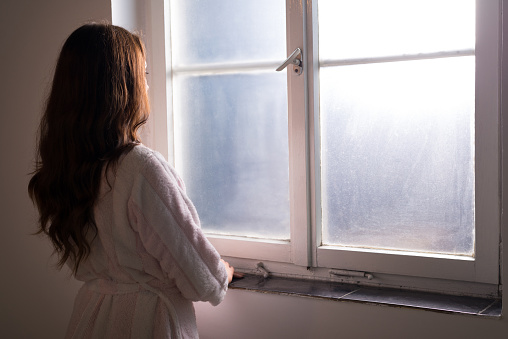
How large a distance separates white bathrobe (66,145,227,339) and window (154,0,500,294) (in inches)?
18.2

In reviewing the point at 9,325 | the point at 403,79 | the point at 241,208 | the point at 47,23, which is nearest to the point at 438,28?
the point at 403,79

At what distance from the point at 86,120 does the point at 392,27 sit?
844 mm

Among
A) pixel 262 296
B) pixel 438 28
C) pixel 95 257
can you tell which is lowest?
pixel 262 296

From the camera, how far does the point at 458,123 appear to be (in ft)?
4.86

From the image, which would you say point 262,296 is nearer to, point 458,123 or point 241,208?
point 241,208

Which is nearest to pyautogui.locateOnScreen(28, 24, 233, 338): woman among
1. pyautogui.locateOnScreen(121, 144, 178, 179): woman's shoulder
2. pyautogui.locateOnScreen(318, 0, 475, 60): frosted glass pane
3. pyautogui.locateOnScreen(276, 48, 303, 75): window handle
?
pyautogui.locateOnScreen(121, 144, 178, 179): woman's shoulder

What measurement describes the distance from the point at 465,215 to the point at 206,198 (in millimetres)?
795

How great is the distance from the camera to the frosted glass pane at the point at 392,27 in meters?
1.46

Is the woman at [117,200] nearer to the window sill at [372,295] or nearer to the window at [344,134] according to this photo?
the window sill at [372,295]

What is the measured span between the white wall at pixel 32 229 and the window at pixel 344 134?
176 millimetres

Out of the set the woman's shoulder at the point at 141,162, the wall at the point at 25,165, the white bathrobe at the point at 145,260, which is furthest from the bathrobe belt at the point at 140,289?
the wall at the point at 25,165

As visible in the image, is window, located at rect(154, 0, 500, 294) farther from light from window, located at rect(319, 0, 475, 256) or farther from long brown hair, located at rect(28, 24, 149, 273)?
long brown hair, located at rect(28, 24, 149, 273)

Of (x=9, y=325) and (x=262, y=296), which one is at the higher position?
(x=262, y=296)

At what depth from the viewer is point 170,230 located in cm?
121
